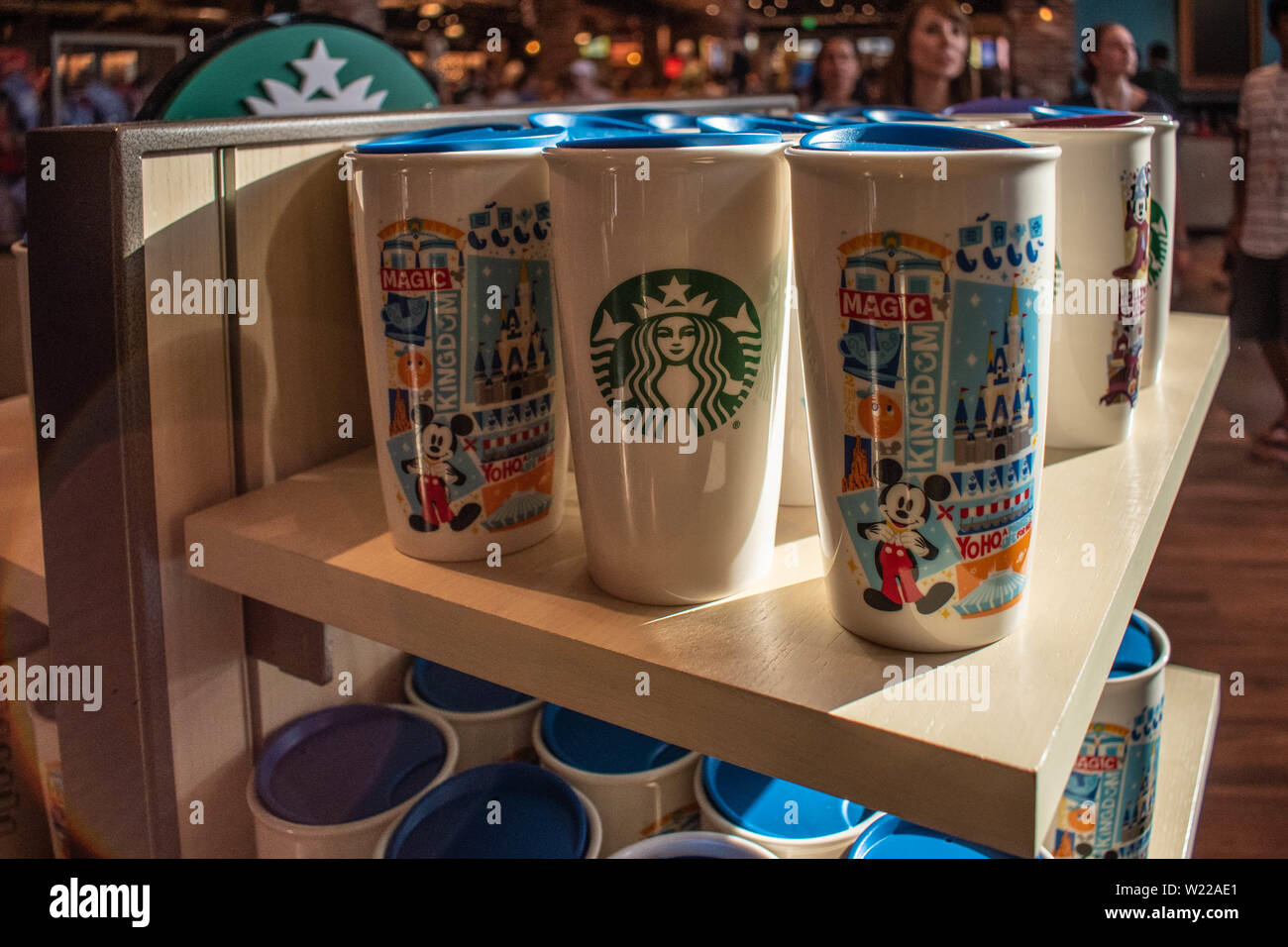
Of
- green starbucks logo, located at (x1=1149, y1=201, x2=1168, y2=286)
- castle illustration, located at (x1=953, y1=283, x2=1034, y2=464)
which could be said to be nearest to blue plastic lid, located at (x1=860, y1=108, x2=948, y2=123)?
green starbucks logo, located at (x1=1149, y1=201, x2=1168, y2=286)

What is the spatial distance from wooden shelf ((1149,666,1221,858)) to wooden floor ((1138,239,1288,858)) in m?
0.42

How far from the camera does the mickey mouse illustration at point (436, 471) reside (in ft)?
2.27

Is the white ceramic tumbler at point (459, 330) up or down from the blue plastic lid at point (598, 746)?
up

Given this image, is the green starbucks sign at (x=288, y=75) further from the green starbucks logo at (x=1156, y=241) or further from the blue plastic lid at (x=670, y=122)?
the green starbucks logo at (x=1156, y=241)

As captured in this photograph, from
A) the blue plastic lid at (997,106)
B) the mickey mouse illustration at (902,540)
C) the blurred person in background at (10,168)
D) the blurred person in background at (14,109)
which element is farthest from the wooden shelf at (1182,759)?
the blurred person in background at (14,109)

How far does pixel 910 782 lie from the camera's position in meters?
0.52

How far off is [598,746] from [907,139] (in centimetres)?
62

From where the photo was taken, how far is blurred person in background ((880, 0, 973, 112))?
8.65ft

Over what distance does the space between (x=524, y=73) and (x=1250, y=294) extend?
19.9 feet

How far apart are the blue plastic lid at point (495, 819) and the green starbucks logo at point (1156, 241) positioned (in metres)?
0.76

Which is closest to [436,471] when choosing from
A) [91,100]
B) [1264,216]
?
[91,100]
